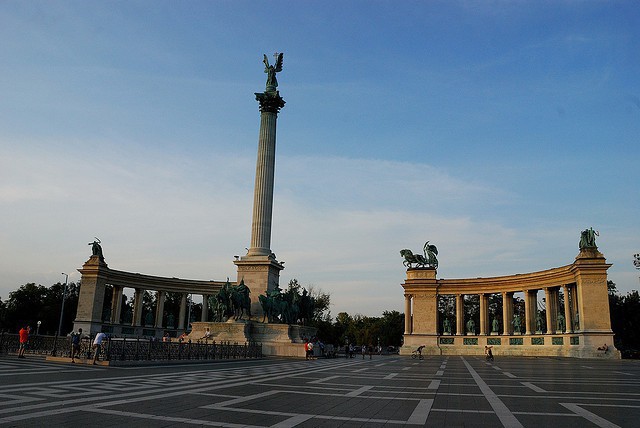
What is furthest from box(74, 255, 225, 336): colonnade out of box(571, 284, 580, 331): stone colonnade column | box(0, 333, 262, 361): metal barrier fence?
box(571, 284, 580, 331): stone colonnade column

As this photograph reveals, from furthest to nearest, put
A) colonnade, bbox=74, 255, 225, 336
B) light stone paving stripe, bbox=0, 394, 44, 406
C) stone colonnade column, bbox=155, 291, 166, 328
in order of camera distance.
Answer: stone colonnade column, bbox=155, 291, 166, 328, colonnade, bbox=74, 255, 225, 336, light stone paving stripe, bbox=0, 394, 44, 406

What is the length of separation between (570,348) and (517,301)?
53.2 m

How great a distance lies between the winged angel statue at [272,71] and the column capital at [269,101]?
130 cm

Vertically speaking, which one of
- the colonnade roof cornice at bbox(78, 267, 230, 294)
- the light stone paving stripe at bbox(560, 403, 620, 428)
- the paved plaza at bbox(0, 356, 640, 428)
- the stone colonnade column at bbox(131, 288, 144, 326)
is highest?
the colonnade roof cornice at bbox(78, 267, 230, 294)

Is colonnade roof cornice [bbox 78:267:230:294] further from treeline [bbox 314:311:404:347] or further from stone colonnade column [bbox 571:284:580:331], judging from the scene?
stone colonnade column [bbox 571:284:580:331]

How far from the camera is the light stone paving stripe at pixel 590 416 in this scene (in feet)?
33.1

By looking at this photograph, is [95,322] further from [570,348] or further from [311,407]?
[311,407]

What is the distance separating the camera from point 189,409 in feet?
36.2

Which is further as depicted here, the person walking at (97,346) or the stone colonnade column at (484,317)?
the stone colonnade column at (484,317)

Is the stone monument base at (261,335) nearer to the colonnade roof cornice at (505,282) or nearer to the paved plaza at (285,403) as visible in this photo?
the paved plaza at (285,403)

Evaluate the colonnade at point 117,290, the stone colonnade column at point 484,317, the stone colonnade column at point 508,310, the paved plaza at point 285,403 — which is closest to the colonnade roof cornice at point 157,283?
the colonnade at point 117,290

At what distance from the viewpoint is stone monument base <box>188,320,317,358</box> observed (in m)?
41.3

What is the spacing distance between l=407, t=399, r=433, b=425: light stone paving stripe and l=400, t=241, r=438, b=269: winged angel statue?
212ft

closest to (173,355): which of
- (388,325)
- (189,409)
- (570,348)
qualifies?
(189,409)
